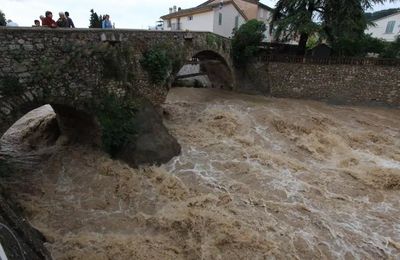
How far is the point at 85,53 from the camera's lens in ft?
30.1

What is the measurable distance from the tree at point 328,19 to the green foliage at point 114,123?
39.0 feet

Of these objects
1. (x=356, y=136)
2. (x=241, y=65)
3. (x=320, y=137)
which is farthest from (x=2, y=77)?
(x=241, y=65)

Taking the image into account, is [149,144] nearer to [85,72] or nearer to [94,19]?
[85,72]

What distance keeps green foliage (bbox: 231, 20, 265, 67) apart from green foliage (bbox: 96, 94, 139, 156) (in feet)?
34.6

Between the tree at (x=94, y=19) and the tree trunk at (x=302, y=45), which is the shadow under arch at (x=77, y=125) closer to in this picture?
the tree at (x=94, y=19)

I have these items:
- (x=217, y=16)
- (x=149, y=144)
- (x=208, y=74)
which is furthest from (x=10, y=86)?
(x=217, y=16)

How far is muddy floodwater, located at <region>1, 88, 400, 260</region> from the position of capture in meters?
6.96

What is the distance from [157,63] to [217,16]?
14854mm

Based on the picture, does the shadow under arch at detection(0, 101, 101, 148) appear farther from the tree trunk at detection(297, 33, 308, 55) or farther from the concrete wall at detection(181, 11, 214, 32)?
the concrete wall at detection(181, 11, 214, 32)

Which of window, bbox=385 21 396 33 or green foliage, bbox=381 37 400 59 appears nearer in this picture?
green foliage, bbox=381 37 400 59

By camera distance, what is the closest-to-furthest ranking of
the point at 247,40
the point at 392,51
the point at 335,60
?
the point at 335,60 < the point at 392,51 < the point at 247,40

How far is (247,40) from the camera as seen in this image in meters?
18.9

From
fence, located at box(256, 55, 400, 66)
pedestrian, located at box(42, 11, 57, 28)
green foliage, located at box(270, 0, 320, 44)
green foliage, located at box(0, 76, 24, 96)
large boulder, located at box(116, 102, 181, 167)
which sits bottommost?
large boulder, located at box(116, 102, 181, 167)

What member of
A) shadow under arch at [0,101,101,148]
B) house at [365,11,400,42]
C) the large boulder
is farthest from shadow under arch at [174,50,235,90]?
house at [365,11,400,42]
